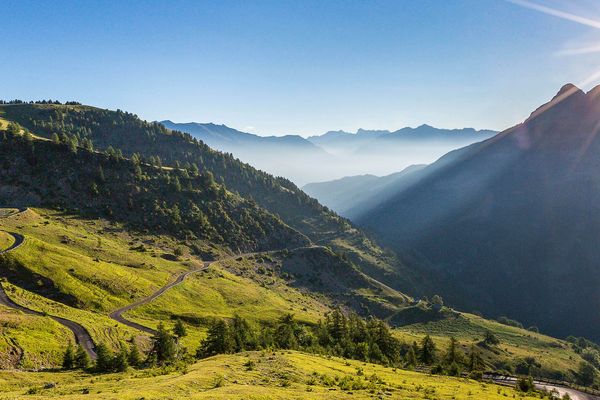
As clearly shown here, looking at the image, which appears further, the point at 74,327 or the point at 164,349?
the point at 74,327

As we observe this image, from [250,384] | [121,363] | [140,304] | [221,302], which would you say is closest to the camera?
[250,384]

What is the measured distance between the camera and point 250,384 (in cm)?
4428

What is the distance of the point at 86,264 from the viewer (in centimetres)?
11988

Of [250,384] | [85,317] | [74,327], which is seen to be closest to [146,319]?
[85,317]

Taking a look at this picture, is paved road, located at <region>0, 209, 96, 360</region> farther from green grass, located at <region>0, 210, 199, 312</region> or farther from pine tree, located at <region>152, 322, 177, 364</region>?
green grass, located at <region>0, 210, 199, 312</region>

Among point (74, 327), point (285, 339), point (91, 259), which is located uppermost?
point (91, 259)

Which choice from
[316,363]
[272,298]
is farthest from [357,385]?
[272,298]

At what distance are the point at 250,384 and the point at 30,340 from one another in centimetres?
4637

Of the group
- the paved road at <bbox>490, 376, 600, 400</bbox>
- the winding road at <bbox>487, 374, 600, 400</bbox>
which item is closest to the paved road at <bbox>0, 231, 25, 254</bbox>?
the winding road at <bbox>487, 374, 600, 400</bbox>

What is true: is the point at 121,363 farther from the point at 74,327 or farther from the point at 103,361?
the point at 74,327

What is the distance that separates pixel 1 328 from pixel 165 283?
7514 centimetres

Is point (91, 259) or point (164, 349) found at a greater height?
point (91, 259)

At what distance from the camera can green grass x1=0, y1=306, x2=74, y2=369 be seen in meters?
60.2

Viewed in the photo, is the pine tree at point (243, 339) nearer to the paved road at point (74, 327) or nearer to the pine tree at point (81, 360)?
the paved road at point (74, 327)
